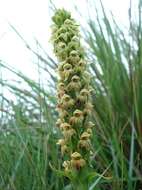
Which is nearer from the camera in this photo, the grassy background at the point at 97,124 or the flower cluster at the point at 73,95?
the flower cluster at the point at 73,95

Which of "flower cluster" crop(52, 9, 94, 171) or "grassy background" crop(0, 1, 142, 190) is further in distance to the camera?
"grassy background" crop(0, 1, 142, 190)

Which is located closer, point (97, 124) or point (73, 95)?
point (73, 95)

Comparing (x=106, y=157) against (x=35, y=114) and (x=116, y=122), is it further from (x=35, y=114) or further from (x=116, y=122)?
(x=35, y=114)

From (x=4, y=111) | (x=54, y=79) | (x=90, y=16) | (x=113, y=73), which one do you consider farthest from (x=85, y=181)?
(x=90, y=16)
